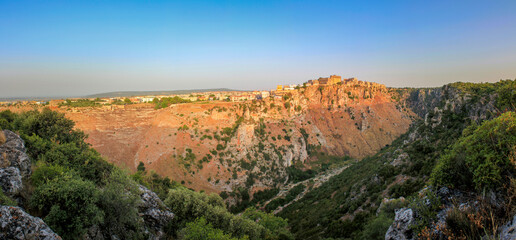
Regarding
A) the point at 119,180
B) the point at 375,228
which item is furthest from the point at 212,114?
the point at 375,228

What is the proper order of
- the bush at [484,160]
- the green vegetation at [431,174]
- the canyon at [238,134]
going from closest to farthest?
the bush at [484,160]
the green vegetation at [431,174]
the canyon at [238,134]

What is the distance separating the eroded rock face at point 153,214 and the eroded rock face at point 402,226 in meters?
13.7

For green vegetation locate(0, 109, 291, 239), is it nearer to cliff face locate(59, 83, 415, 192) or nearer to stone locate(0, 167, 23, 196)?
stone locate(0, 167, 23, 196)

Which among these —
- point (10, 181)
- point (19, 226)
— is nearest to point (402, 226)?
point (19, 226)

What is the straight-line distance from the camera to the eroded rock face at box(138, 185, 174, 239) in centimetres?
1486

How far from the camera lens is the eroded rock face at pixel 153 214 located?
14859 mm

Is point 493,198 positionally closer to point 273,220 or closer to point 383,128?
point 273,220

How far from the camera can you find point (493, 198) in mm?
5426

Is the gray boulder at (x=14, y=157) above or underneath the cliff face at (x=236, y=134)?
above

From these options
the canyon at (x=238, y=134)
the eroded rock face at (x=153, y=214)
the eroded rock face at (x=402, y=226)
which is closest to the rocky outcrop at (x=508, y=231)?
the eroded rock face at (x=402, y=226)

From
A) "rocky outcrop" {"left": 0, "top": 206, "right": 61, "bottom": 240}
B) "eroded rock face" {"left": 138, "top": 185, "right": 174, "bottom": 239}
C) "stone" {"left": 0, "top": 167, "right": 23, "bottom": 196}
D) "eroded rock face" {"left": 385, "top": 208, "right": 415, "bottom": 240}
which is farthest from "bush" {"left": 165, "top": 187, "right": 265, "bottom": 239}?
"eroded rock face" {"left": 385, "top": 208, "right": 415, "bottom": 240}

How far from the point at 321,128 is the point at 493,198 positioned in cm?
6795

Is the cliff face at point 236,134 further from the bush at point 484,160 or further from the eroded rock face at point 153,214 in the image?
the bush at point 484,160

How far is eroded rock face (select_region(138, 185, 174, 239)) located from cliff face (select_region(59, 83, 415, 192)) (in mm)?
16813
